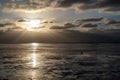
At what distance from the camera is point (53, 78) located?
38031 millimetres

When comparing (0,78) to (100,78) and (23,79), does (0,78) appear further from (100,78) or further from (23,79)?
(100,78)

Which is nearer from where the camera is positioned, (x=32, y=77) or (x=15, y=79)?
(x=15, y=79)

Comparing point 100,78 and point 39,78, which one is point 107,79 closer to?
point 100,78

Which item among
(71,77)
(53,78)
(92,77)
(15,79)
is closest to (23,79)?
(15,79)

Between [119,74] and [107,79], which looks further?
[119,74]

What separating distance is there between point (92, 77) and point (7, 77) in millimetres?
12708

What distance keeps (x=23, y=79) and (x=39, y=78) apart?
2.44 metres

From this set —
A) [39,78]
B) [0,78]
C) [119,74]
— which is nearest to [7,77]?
[0,78]

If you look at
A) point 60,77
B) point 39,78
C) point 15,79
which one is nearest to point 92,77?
point 60,77

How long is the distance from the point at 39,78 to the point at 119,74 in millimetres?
12428

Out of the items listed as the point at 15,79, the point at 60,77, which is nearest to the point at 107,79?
the point at 60,77

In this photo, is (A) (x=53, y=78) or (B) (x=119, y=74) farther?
(B) (x=119, y=74)

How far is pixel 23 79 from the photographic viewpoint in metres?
37.8

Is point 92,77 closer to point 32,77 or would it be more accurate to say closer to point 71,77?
point 71,77
